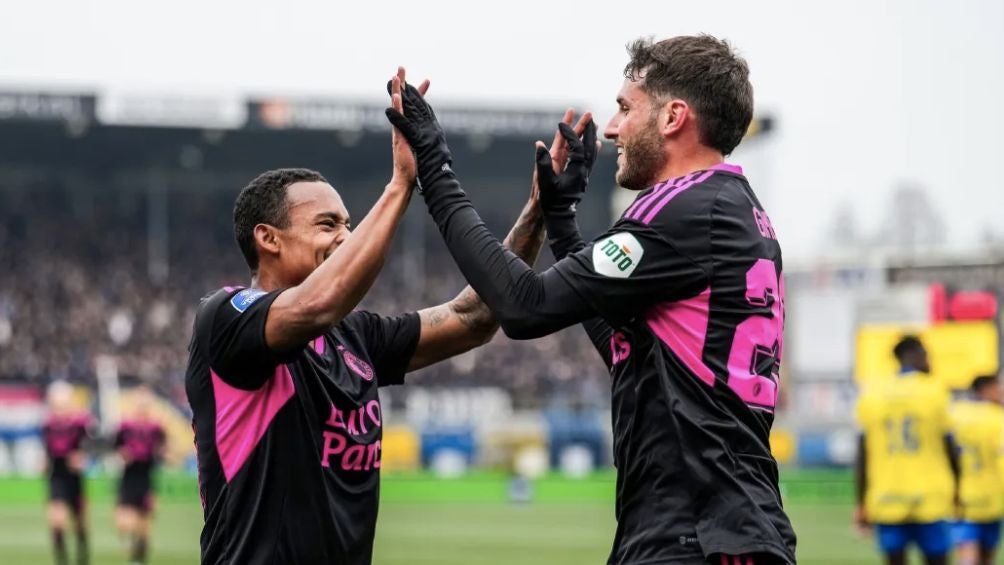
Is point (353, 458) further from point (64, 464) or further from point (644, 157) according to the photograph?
point (64, 464)

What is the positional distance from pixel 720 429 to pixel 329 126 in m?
42.8

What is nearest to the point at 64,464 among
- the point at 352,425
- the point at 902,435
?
the point at 902,435

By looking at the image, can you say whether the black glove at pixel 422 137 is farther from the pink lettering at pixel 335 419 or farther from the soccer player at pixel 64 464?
the soccer player at pixel 64 464

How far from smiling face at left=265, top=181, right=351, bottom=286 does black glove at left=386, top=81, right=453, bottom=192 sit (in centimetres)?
52

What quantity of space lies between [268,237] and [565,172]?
1033 millimetres

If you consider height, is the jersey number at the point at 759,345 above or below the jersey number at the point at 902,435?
above

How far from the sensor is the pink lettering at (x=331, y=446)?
5.02 meters

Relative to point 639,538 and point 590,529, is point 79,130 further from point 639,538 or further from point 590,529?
point 639,538

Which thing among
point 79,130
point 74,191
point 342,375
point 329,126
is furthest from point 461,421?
point 342,375

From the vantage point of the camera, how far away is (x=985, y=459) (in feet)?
49.0

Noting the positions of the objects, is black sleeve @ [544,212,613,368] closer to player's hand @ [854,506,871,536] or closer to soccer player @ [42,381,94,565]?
player's hand @ [854,506,871,536]

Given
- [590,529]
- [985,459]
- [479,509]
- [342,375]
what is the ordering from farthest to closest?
[479,509] → [590,529] → [985,459] → [342,375]

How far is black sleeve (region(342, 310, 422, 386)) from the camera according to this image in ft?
18.3

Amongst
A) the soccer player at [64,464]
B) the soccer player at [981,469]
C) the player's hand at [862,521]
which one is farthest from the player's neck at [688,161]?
the soccer player at [64,464]
